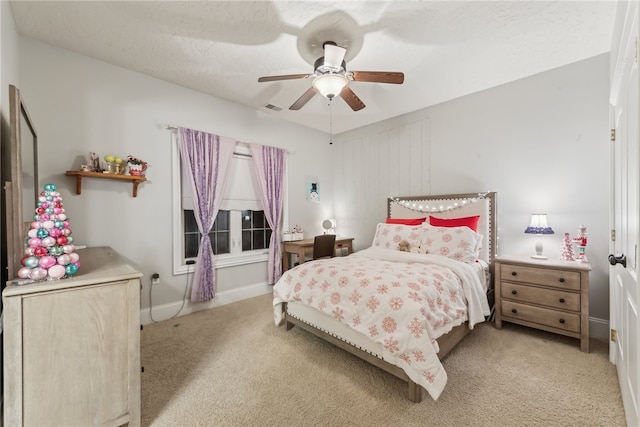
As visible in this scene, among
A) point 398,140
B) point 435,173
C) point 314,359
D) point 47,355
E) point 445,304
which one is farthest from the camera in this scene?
point 398,140

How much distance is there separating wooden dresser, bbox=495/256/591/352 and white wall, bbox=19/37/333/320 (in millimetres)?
3103

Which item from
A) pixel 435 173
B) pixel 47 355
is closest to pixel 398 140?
pixel 435 173

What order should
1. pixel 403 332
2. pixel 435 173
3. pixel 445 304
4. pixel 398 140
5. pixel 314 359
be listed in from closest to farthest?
pixel 403 332 < pixel 445 304 < pixel 314 359 < pixel 435 173 < pixel 398 140

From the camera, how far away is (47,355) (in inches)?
50.1

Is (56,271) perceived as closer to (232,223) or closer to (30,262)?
(30,262)

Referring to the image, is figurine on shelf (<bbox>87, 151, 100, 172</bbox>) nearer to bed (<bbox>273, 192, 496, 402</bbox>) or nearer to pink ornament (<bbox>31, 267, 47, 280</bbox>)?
A: pink ornament (<bbox>31, 267, 47, 280</bbox>)

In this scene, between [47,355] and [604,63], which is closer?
[47,355]

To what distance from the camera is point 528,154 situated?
2986 millimetres

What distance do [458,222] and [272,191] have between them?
8.29ft

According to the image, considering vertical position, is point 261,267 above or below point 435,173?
below

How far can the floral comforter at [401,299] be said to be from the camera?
1649 mm

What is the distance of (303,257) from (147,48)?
9.44ft

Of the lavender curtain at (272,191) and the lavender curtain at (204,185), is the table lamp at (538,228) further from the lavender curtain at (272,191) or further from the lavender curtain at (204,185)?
the lavender curtain at (204,185)

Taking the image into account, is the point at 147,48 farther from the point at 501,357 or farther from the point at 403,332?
the point at 501,357
